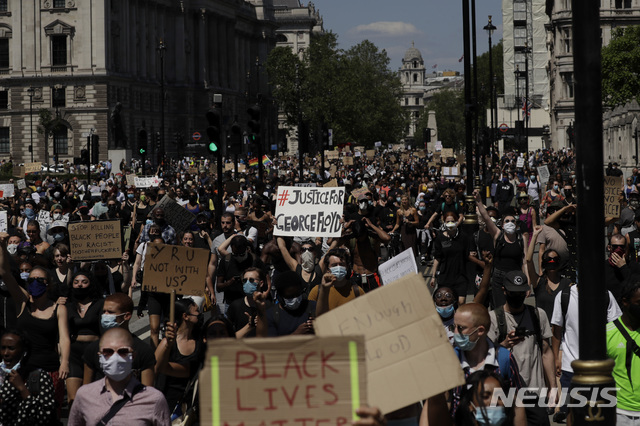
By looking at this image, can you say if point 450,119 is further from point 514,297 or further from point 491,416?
point 491,416

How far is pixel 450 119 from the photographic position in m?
181

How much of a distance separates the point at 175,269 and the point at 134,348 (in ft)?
8.21

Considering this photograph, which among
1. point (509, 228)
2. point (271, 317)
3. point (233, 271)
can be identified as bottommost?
point (271, 317)

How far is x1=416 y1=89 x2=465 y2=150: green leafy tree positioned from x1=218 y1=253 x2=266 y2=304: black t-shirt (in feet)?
511

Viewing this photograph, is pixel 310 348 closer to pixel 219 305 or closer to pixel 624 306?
pixel 624 306

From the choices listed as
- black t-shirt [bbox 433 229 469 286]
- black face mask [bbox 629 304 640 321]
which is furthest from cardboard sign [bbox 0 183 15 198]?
black face mask [bbox 629 304 640 321]

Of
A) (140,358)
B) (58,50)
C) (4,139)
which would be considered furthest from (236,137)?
(4,139)

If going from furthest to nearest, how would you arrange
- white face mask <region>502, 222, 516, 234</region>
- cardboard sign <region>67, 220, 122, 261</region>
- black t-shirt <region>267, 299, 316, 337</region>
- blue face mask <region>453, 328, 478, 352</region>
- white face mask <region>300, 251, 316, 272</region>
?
cardboard sign <region>67, 220, 122, 261</region>
white face mask <region>502, 222, 516, 234</region>
white face mask <region>300, 251, 316, 272</region>
black t-shirt <region>267, 299, 316, 337</region>
blue face mask <region>453, 328, 478, 352</region>

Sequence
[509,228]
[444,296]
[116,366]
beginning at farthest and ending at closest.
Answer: [509,228], [444,296], [116,366]

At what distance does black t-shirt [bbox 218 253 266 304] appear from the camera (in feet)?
42.6

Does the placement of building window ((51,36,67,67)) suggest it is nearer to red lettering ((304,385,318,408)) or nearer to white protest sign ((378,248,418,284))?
white protest sign ((378,248,418,284))

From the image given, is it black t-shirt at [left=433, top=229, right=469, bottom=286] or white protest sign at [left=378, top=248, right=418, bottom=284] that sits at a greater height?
white protest sign at [left=378, top=248, right=418, bottom=284]

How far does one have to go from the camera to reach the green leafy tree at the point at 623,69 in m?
74.6

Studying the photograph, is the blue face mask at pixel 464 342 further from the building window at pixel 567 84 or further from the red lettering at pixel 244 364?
the building window at pixel 567 84
